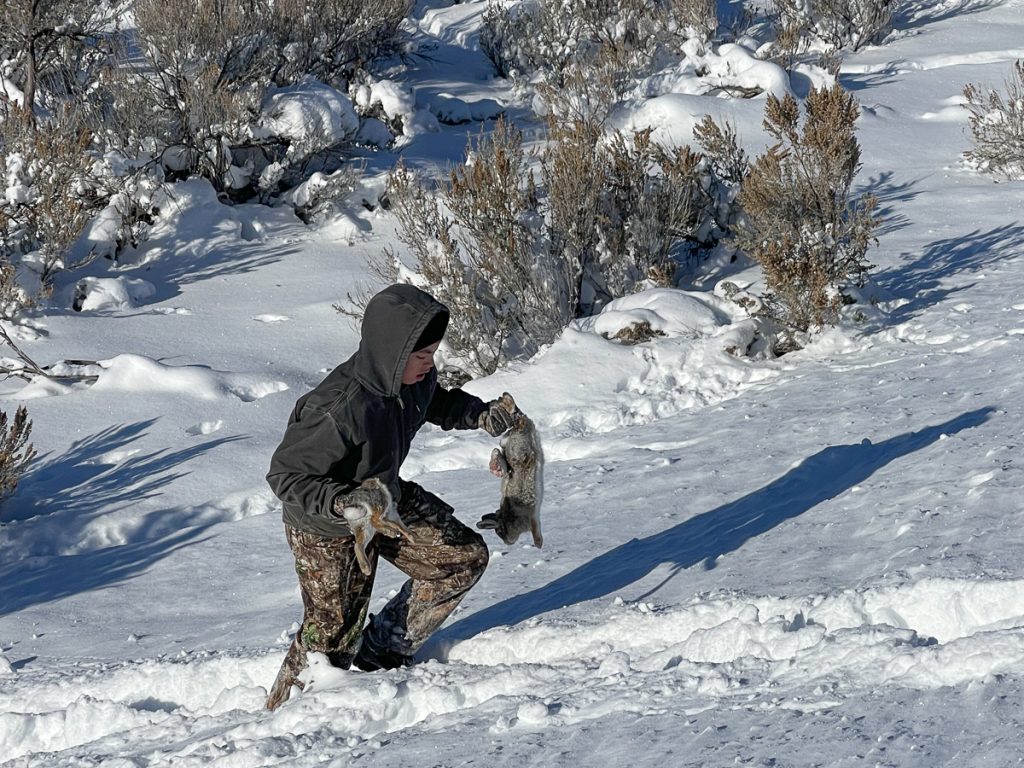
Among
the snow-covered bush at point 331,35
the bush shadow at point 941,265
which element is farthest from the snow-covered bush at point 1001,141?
the snow-covered bush at point 331,35

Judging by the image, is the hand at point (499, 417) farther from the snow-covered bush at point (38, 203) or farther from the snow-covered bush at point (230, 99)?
the snow-covered bush at point (230, 99)

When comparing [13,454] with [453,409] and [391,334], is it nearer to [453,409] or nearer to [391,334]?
[453,409]

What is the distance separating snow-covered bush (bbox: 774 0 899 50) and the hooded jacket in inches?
547

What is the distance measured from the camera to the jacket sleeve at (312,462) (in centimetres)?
285

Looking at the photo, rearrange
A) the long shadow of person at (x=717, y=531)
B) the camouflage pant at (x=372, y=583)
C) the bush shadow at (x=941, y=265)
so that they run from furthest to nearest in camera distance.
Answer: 1. the bush shadow at (x=941, y=265)
2. the long shadow of person at (x=717, y=531)
3. the camouflage pant at (x=372, y=583)

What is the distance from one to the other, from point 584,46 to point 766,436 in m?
11.5

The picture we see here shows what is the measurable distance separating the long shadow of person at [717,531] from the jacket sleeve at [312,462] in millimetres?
931

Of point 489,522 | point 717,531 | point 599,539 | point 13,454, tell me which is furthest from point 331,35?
point 489,522

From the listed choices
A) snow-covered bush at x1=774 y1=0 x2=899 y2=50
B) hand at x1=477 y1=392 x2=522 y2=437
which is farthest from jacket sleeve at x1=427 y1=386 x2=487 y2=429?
snow-covered bush at x1=774 y1=0 x2=899 y2=50

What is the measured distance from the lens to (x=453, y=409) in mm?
3408

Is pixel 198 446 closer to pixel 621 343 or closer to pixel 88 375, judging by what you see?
pixel 88 375

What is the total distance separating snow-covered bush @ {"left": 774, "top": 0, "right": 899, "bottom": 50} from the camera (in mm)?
15648

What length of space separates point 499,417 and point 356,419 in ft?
2.05

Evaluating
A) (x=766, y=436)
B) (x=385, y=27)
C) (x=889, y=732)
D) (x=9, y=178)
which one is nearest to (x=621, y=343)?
(x=766, y=436)
